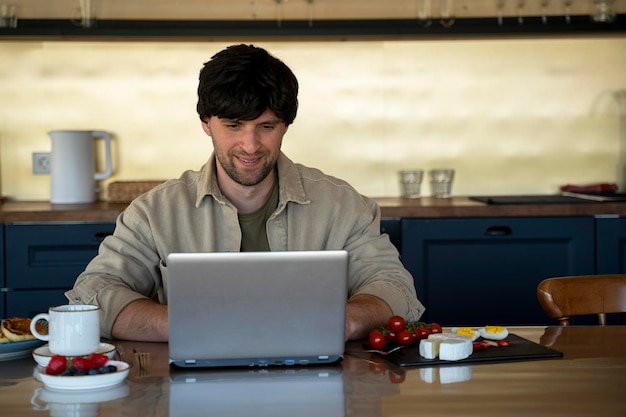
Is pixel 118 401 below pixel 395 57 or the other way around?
below

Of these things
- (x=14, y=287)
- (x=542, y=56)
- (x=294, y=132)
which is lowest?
(x=14, y=287)

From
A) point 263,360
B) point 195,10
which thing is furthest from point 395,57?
point 263,360

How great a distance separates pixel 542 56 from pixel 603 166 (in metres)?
0.57

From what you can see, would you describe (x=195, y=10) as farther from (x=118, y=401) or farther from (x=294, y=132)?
(x=118, y=401)

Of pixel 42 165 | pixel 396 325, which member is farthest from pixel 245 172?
pixel 42 165

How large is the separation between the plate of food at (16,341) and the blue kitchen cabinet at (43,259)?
6.05ft

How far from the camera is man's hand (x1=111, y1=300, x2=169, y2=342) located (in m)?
1.91

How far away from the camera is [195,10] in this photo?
4281mm

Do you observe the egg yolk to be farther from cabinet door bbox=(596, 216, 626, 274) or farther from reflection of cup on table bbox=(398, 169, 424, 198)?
reflection of cup on table bbox=(398, 169, 424, 198)

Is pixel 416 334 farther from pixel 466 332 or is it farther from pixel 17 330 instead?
pixel 17 330

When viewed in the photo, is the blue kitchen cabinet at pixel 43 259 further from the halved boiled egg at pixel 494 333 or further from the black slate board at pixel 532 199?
the halved boiled egg at pixel 494 333

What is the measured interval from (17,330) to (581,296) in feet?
4.22

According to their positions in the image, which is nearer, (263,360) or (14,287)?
(263,360)

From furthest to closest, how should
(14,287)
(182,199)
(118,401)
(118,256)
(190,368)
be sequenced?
(14,287)
(182,199)
(118,256)
(190,368)
(118,401)
